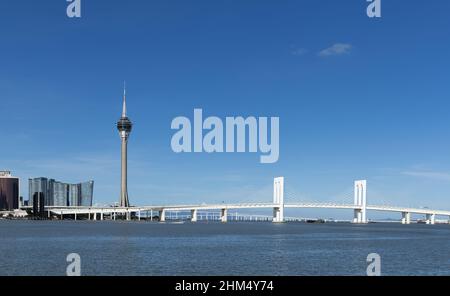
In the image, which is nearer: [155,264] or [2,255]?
[155,264]

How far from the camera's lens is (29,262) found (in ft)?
178

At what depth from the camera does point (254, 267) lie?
52969 millimetres

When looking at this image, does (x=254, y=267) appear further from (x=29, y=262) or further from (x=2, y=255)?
(x=2, y=255)
